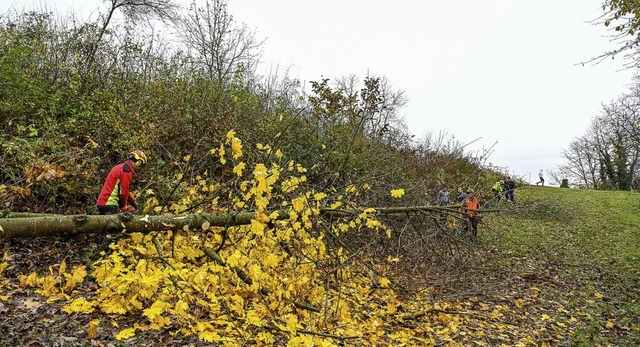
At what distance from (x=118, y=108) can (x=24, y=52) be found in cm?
202

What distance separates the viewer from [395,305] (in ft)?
20.1

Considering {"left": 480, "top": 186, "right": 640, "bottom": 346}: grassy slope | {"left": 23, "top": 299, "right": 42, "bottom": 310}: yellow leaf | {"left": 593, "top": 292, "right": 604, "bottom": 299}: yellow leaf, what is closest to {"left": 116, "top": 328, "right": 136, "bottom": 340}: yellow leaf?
{"left": 23, "top": 299, "right": 42, "bottom": 310}: yellow leaf

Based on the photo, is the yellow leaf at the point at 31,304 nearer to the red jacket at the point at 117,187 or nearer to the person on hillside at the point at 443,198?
the red jacket at the point at 117,187

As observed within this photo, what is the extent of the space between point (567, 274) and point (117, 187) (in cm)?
965

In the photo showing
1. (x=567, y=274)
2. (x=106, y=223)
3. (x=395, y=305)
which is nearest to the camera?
(x=106, y=223)

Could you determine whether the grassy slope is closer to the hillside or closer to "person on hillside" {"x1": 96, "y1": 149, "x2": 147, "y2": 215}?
the hillside

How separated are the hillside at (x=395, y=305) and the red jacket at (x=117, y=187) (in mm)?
678

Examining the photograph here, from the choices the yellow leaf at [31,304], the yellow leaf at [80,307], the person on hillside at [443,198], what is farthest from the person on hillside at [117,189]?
the person on hillside at [443,198]

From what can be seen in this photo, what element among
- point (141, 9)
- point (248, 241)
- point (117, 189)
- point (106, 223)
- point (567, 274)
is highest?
point (141, 9)

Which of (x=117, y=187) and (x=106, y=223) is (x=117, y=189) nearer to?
(x=117, y=187)

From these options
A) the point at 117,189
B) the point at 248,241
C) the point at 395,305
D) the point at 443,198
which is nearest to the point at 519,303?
the point at 443,198

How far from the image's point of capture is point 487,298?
23.8 ft

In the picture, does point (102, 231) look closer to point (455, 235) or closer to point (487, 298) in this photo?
point (455, 235)

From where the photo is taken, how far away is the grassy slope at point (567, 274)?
600cm
